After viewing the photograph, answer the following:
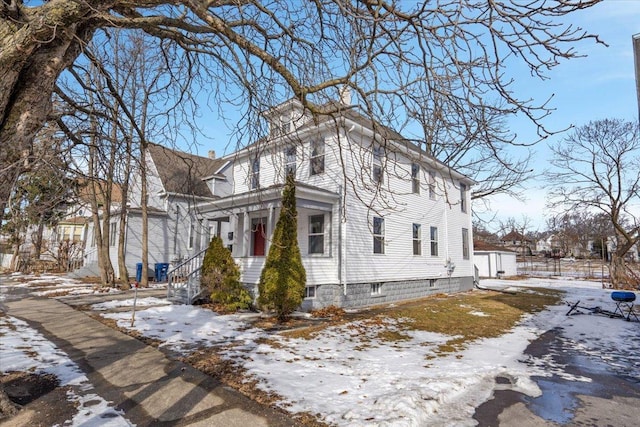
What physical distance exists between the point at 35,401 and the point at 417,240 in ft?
43.0

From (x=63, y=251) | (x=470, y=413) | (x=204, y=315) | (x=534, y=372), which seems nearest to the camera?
(x=470, y=413)

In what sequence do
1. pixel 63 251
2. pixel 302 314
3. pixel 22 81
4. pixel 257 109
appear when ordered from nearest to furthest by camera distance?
pixel 22 81
pixel 257 109
pixel 302 314
pixel 63 251

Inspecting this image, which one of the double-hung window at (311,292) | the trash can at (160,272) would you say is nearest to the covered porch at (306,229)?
the double-hung window at (311,292)

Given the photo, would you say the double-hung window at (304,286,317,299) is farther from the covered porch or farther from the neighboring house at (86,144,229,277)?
the neighboring house at (86,144,229,277)

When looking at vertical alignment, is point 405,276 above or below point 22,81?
below

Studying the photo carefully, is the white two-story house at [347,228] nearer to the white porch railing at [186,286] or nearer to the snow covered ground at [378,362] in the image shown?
the white porch railing at [186,286]

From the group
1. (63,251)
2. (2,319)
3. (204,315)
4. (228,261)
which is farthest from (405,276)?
(63,251)

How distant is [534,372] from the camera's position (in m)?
5.43

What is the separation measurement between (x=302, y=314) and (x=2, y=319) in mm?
6977

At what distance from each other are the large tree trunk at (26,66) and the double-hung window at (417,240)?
43.4 ft

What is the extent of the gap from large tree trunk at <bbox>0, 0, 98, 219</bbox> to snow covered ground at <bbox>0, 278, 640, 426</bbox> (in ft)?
11.3

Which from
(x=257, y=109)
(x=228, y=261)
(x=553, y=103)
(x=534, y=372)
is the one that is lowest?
(x=534, y=372)

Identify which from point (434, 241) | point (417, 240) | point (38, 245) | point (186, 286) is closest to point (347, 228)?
point (417, 240)

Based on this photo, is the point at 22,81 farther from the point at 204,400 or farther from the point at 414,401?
the point at 414,401
